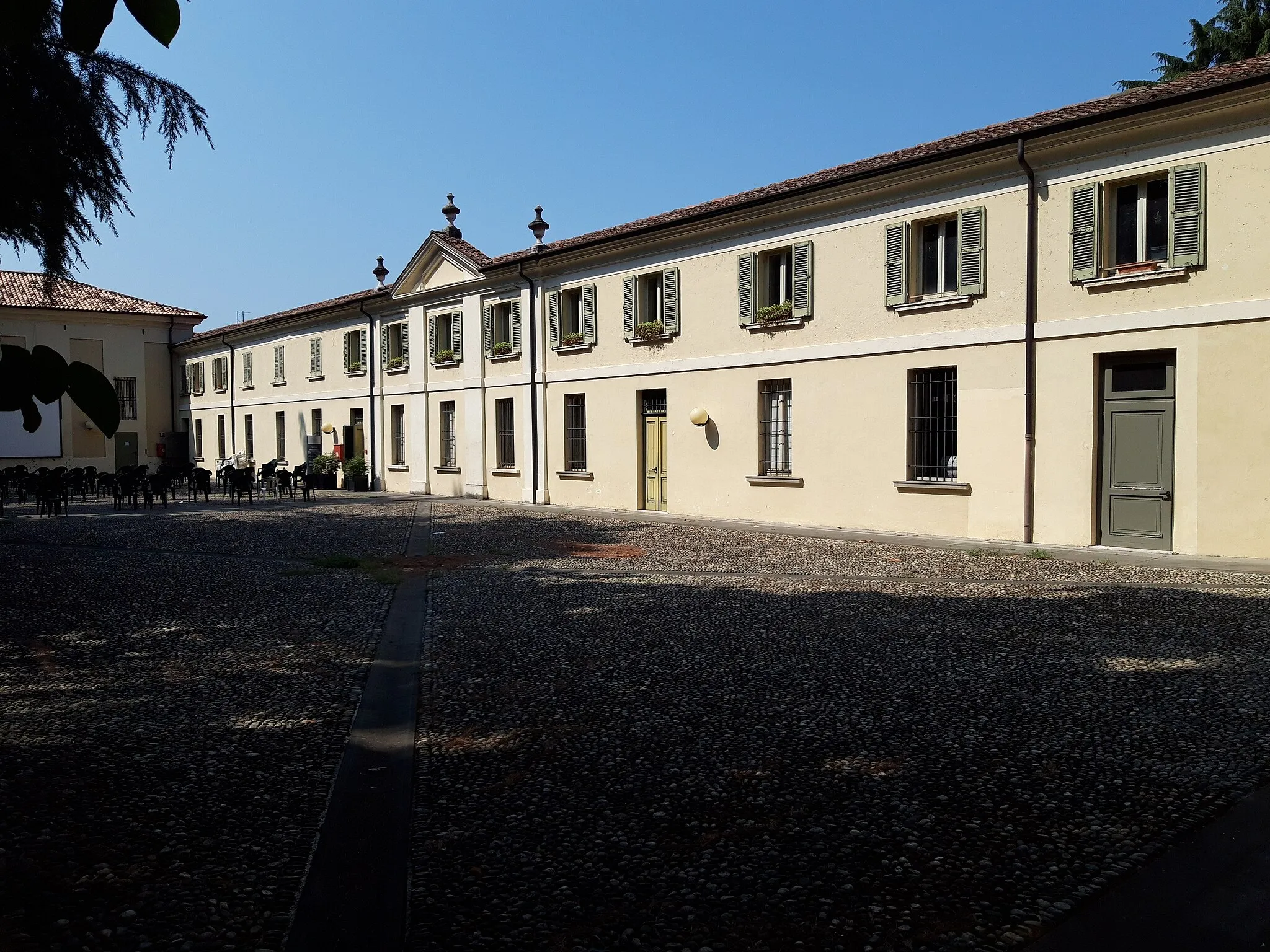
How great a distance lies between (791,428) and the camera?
16094mm

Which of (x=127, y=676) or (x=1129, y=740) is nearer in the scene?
(x=1129, y=740)

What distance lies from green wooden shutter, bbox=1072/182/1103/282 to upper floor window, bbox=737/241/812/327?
13.7 ft

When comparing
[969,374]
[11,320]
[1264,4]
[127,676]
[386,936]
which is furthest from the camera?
[11,320]

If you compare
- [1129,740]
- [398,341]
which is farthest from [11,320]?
[1129,740]

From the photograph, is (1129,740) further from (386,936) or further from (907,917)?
(386,936)

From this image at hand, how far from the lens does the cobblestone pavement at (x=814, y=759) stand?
9.80ft

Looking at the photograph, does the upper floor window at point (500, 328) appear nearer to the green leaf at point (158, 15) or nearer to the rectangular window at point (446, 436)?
the rectangular window at point (446, 436)

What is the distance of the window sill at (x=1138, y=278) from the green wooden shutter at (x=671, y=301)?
7.36m

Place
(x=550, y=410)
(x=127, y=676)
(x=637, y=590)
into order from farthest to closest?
(x=550, y=410) < (x=637, y=590) < (x=127, y=676)

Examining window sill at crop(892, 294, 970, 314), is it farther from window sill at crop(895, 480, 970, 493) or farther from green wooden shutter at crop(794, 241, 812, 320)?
window sill at crop(895, 480, 970, 493)

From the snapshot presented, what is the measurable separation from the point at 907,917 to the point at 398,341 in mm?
25111

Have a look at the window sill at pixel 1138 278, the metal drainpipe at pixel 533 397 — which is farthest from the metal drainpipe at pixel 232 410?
the window sill at pixel 1138 278

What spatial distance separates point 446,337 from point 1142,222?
53.9ft

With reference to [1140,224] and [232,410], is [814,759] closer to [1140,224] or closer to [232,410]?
[1140,224]
